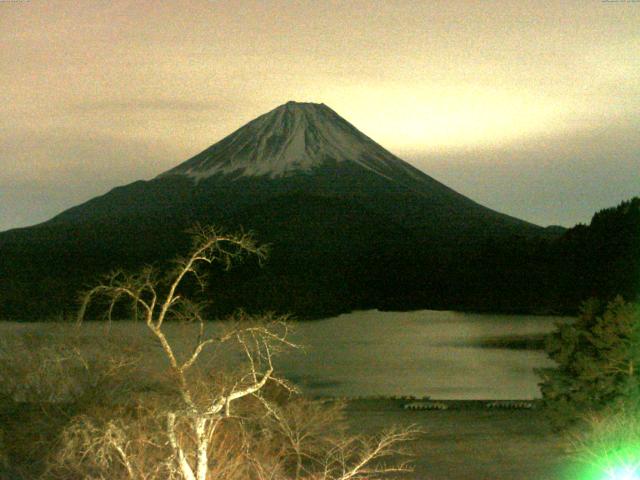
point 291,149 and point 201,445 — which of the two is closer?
point 201,445

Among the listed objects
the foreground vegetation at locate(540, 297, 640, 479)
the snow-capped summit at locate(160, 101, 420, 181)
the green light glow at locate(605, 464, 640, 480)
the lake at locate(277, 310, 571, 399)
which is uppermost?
the snow-capped summit at locate(160, 101, 420, 181)

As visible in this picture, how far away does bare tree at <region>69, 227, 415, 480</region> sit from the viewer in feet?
16.8

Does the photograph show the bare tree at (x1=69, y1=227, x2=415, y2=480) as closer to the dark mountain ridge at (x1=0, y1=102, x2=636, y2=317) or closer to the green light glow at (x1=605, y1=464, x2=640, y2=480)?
the green light glow at (x1=605, y1=464, x2=640, y2=480)

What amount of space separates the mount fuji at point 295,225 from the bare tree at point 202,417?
45.3 meters

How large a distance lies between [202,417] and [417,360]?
1040 inches

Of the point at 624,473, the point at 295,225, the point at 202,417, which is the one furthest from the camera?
the point at 295,225

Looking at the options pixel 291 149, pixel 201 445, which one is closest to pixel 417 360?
pixel 201 445

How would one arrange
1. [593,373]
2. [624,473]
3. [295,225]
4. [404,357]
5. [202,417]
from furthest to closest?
[295,225]
[404,357]
[593,373]
[624,473]
[202,417]

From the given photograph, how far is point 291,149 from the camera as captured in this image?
90.9 metres

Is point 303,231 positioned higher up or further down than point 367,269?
higher up

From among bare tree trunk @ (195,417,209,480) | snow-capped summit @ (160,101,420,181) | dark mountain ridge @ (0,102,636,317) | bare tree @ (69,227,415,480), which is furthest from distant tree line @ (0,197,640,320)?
bare tree trunk @ (195,417,209,480)

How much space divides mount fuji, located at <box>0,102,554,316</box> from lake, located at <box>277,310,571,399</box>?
13.8 m

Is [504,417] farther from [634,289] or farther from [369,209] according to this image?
[369,209]

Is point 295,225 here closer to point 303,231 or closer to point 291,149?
point 303,231
